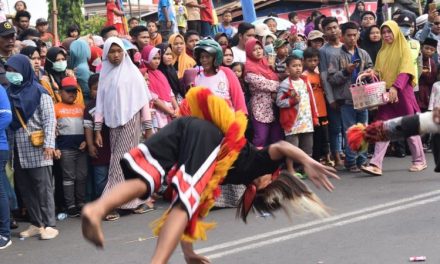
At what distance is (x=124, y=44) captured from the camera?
9.37 m

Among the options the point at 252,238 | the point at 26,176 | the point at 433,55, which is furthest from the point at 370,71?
the point at 26,176

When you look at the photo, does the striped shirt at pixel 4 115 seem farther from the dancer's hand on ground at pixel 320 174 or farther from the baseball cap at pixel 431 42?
the baseball cap at pixel 431 42

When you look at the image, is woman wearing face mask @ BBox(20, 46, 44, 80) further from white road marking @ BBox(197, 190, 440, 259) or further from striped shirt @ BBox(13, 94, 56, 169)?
white road marking @ BBox(197, 190, 440, 259)

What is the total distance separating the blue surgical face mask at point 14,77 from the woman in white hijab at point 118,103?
1116 mm

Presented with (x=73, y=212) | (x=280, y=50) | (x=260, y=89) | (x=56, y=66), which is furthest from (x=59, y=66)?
(x=280, y=50)

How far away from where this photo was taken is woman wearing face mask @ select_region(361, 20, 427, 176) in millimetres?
10531

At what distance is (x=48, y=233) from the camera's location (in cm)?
809

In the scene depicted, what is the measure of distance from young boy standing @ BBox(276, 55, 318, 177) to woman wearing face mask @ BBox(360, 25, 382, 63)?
1.56 m

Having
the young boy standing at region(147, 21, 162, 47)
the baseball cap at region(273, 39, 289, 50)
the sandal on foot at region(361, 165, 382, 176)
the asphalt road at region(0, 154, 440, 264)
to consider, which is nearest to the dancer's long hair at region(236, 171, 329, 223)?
the asphalt road at region(0, 154, 440, 264)

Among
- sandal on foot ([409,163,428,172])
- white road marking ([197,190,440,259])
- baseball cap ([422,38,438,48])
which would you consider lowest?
sandal on foot ([409,163,428,172])

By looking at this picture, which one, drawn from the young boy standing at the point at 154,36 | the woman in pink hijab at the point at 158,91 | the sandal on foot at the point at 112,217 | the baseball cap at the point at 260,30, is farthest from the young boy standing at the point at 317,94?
the sandal on foot at the point at 112,217

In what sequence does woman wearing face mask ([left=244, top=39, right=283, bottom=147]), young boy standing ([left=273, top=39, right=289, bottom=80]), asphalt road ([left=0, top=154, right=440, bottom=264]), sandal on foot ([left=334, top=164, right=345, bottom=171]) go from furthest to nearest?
sandal on foot ([left=334, top=164, right=345, bottom=171])
young boy standing ([left=273, top=39, right=289, bottom=80])
woman wearing face mask ([left=244, top=39, right=283, bottom=147])
asphalt road ([left=0, top=154, right=440, bottom=264])

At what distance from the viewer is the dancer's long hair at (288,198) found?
5414mm

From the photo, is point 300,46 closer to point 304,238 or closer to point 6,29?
point 6,29
